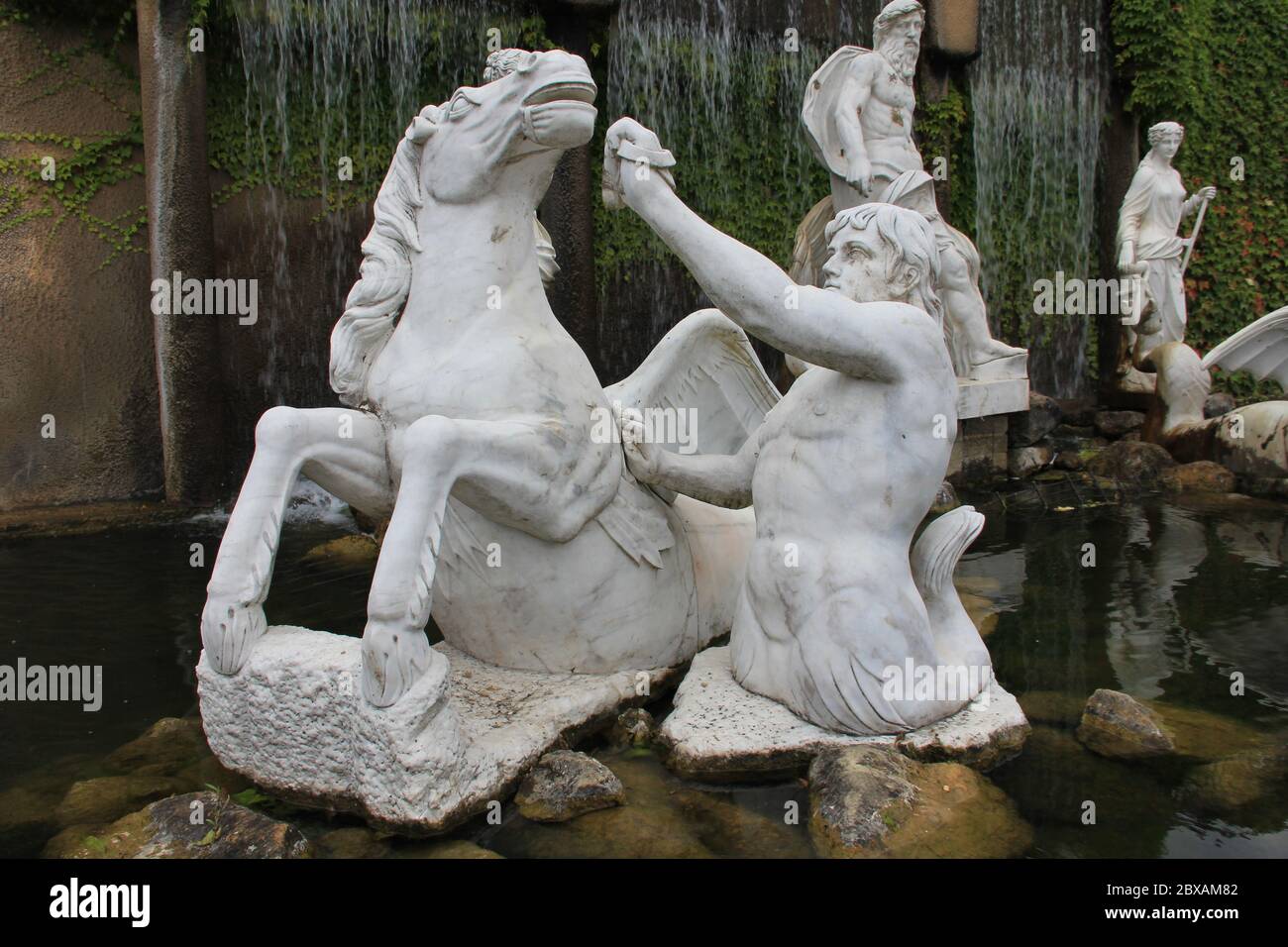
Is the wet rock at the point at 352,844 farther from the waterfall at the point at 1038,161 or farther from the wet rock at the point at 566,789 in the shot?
the waterfall at the point at 1038,161

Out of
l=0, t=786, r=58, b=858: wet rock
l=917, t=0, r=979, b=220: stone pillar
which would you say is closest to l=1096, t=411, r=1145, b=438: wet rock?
l=917, t=0, r=979, b=220: stone pillar

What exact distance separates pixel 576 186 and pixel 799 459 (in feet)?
16.3

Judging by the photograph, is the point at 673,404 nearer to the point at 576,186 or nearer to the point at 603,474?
the point at 603,474

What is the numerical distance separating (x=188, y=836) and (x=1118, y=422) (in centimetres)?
854

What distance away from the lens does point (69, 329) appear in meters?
6.96

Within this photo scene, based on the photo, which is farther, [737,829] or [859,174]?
[859,174]

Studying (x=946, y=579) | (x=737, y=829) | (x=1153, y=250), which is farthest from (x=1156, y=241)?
(x=737, y=829)

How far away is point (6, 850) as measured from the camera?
250 cm

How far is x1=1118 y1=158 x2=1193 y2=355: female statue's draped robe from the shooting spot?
995 cm

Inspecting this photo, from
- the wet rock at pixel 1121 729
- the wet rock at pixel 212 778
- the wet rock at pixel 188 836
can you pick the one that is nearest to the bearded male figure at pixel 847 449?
the wet rock at pixel 1121 729

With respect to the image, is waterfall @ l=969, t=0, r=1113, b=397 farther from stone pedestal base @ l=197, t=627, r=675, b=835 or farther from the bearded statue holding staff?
stone pedestal base @ l=197, t=627, r=675, b=835

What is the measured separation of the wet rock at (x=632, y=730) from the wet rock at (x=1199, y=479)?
529cm

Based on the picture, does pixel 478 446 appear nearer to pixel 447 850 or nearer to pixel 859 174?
pixel 447 850

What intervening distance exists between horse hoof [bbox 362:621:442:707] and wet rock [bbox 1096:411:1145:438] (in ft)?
26.5
